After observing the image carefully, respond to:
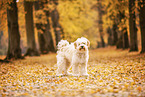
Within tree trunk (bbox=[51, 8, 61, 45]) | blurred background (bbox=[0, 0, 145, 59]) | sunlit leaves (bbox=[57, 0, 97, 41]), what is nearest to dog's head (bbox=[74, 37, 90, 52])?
blurred background (bbox=[0, 0, 145, 59])

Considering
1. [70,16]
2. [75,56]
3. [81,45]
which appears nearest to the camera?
[81,45]

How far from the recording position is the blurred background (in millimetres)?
18284

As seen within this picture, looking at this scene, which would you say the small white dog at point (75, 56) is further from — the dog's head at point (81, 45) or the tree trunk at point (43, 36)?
the tree trunk at point (43, 36)

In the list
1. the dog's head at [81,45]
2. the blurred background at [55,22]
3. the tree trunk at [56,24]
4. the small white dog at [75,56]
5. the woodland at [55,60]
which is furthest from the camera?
the tree trunk at [56,24]

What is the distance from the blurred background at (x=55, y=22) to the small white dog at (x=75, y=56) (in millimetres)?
7130

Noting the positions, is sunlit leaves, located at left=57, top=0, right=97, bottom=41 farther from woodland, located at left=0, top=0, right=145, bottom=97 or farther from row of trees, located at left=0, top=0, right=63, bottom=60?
row of trees, located at left=0, top=0, right=63, bottom=60

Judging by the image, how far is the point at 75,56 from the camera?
7809mm

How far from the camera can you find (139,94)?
4.98 m

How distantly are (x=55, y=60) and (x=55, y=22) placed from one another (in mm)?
16400

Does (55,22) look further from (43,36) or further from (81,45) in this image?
(81,45)

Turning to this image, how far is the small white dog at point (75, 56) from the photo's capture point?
7543 mm

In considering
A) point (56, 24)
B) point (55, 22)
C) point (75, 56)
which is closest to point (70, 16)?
point (55, 22)

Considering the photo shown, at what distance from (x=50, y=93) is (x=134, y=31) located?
15290 millimetres

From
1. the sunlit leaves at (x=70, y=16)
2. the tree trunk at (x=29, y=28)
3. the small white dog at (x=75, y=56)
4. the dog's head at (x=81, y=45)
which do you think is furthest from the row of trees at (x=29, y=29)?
the dog's head at (x=81, y=45)
